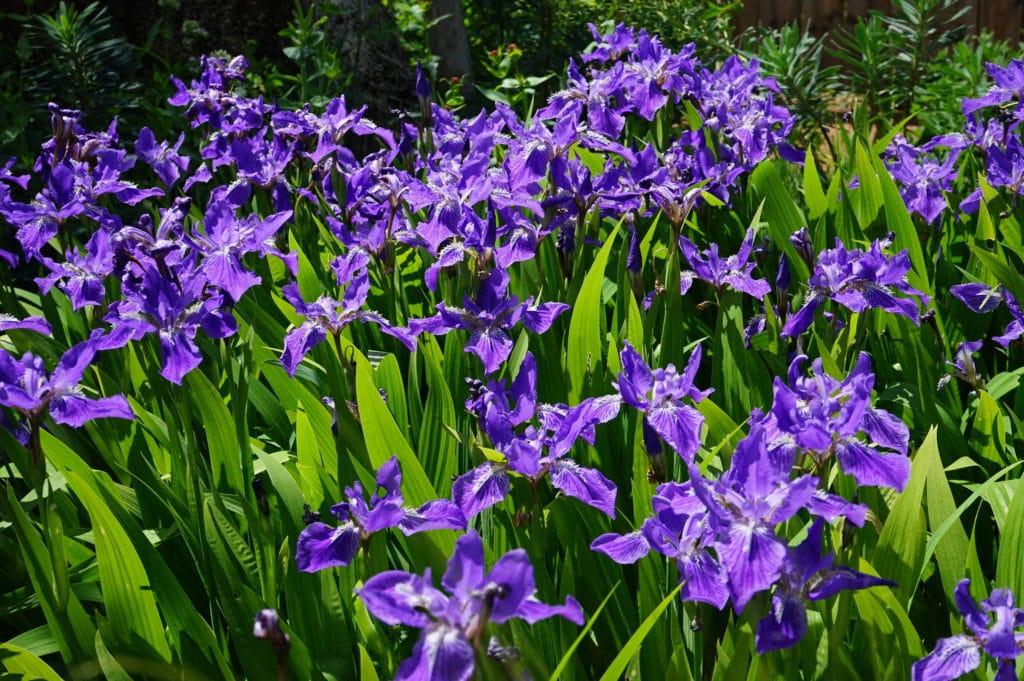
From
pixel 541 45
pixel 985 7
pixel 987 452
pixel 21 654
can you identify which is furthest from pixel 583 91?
pixel 985 7

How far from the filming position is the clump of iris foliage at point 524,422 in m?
1.32

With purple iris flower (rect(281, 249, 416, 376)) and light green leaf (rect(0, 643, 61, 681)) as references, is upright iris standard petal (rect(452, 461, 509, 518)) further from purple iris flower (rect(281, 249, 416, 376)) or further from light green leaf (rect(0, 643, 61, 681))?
light green leaf (rect(0, 643, 61, 681))

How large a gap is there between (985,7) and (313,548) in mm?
10265

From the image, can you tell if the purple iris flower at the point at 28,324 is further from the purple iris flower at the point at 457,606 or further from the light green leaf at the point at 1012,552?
the light green leaf at the point at 1012,552

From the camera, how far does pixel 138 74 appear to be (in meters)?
5.74

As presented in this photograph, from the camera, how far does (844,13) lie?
9633 mm

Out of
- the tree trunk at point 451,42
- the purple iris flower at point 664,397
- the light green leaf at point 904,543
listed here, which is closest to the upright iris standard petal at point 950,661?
the light green leaf at point 904,543

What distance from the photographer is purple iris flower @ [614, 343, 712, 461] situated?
1575 millimetres

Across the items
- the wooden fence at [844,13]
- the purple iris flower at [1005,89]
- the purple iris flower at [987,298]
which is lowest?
the wooden fence at [844,13]

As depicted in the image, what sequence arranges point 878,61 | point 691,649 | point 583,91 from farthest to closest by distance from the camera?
1. point 878,61
2. point 583,91
3. point 691,649

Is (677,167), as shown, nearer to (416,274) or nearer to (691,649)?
(416,274)

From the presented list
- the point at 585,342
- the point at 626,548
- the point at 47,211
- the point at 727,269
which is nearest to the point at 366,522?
the point at 626,548

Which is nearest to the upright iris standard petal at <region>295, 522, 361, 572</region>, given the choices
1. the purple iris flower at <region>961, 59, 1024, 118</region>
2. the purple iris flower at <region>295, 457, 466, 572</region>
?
the purple iris flower at <region>295, 457, 466, 572</region>

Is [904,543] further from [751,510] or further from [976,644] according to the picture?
[751,510]
